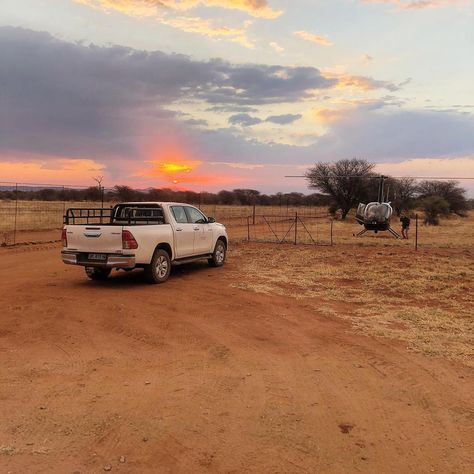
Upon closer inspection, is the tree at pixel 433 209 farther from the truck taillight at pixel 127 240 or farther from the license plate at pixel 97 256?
the license plate at pixel 97 256

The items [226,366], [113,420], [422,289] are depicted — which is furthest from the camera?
[422,289]

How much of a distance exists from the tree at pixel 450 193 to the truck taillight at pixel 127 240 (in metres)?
67.2

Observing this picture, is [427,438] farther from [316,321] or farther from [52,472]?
[316,321]

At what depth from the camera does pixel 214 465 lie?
3.64m

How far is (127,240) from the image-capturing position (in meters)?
10.5

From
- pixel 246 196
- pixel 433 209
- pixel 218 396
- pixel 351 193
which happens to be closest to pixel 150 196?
pixel 351 193

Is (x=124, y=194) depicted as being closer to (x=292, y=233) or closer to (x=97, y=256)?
(x=292, y=233)

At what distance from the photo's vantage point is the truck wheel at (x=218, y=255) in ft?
46.7

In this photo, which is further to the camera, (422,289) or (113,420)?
(422,289)

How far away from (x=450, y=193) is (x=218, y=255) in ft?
223

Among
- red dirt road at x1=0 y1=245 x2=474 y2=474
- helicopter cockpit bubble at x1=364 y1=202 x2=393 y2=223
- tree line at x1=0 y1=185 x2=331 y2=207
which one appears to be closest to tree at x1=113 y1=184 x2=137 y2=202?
tree line at x1=0 y1=185 x2=331 y2=207

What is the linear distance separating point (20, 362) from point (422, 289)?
28.3 feet

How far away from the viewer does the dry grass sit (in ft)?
24.6

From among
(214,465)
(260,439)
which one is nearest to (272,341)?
(260,439)
